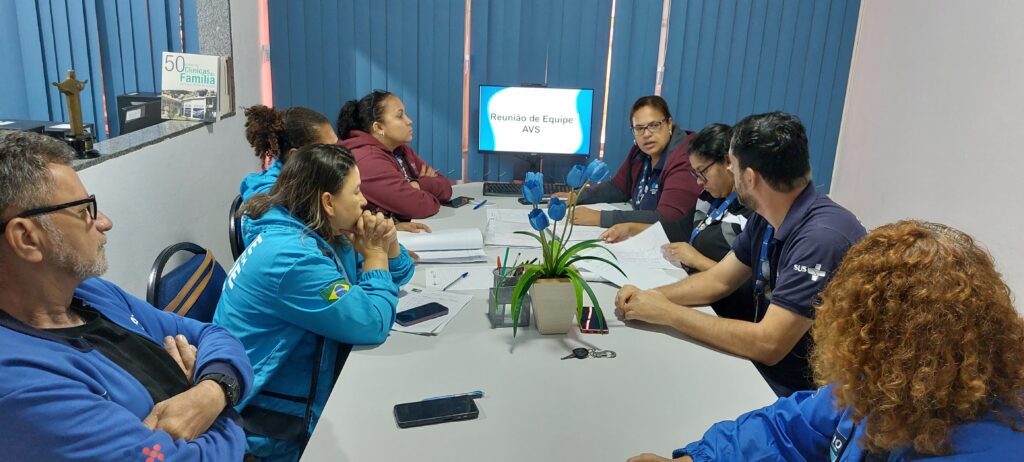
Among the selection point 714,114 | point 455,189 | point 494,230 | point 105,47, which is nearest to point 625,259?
point 494,230

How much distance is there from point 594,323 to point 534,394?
40 centimetres

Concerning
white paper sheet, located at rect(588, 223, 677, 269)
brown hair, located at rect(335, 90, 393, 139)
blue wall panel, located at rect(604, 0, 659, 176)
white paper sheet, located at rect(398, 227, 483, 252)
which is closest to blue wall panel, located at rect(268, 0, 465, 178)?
brown hair, located at rect(335, 90, 393, 139)

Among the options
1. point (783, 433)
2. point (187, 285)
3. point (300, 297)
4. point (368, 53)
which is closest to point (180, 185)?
point (187, 285)

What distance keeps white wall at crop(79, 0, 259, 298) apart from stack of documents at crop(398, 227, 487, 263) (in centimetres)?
85

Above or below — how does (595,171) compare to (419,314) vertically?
above

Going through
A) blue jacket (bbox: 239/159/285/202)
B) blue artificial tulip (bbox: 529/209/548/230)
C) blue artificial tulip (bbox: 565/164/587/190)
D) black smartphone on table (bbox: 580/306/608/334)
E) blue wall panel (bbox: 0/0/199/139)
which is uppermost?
blue wall panel (bbox: 0/0/199/139)

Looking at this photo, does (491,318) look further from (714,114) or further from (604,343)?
(714,114)

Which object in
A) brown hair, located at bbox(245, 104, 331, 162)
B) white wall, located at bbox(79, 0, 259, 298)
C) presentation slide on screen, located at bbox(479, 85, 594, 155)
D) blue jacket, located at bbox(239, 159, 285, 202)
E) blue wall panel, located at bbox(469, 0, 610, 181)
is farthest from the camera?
blue wall panel, located at bbox(469, 0, 610, 181)

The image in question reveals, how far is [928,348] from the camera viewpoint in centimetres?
82

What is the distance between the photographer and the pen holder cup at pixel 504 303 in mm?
1679

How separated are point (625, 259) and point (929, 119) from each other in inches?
81.0

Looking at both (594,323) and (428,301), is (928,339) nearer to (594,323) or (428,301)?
(594,323)

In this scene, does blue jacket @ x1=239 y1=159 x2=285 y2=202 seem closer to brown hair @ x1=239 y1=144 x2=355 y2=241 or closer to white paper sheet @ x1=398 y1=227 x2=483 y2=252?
white paper sheet @ x1=398 y1=227 x2=483 y2=252

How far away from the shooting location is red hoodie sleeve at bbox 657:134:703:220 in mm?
2770
